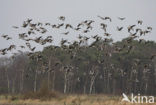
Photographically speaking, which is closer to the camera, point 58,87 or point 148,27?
point 148,27

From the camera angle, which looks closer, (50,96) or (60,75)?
(50,96)

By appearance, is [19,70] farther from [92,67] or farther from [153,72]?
[153,72]

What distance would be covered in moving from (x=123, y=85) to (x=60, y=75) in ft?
44.0

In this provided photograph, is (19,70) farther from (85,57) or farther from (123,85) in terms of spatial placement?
(123,85)

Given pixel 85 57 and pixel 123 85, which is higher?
pixel 85 57

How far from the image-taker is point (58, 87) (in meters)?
74.8

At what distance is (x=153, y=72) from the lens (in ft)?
233

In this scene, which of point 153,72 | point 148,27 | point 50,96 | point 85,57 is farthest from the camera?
point 85,57

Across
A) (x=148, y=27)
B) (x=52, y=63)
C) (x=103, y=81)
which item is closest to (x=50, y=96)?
(x=148, y=27)

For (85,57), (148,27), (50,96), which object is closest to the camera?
(148,27)

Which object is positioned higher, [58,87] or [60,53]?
[60,53]

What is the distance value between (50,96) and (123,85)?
42.0 m

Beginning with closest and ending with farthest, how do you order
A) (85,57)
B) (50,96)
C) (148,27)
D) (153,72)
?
(148,27) < (50,96) < (153,72) < (85,57)

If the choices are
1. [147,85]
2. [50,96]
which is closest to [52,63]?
[147,85]
